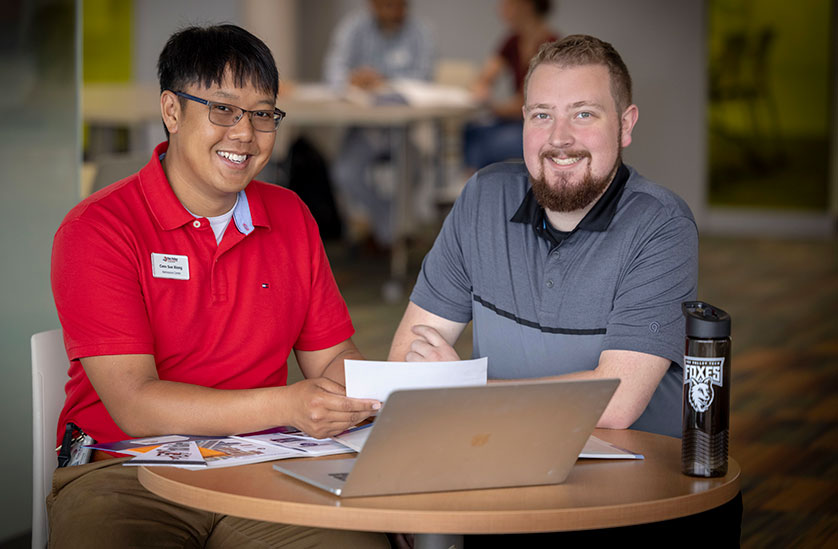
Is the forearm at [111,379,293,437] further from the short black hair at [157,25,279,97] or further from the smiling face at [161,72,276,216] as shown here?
the short black hair at [157,25,279,97]

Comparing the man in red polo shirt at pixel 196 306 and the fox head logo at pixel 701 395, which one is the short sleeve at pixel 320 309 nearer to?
the man in red polo shirt at pixel 196 306

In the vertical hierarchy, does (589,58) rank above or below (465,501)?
above

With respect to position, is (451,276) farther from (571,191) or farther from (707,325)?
(707,325)

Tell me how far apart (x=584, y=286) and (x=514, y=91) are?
5.24 m

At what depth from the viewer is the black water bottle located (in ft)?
4.54

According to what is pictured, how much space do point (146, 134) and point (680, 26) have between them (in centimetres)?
585

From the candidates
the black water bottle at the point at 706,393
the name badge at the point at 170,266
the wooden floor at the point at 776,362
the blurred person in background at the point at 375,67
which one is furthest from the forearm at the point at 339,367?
the blurred person in background at the point at 375,67

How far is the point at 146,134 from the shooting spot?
6387 mm

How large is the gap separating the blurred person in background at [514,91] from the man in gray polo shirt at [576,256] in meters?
4.58

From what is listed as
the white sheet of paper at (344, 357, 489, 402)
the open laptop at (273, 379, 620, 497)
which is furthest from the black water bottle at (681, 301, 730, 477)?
the white sheet of paper at (344, 357, 489, 402)

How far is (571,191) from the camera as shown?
2012 millimetres

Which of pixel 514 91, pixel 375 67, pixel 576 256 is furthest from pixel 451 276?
pixel 375 67

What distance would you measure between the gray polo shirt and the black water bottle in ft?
1.32

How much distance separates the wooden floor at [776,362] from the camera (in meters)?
3.31
